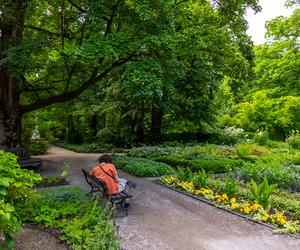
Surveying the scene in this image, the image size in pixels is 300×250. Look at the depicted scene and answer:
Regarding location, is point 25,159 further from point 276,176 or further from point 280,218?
point 280,218

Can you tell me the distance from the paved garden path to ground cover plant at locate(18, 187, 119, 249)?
61cm

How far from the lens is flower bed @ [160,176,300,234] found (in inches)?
226

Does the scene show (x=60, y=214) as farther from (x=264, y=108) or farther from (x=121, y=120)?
(x=264, y=108)

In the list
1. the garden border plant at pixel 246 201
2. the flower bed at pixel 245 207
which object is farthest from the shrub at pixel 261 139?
the flower bed at pixel 245 207

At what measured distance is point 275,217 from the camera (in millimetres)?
6008

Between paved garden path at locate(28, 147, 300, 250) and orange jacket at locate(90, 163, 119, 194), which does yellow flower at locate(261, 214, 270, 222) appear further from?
orange jacket at locate(90, 163, 119, 194)

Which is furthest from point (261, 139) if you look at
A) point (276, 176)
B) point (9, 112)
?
point (9, 112)

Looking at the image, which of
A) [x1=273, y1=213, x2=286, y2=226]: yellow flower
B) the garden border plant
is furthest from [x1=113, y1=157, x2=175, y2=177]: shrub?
[x1=273, y1=213, x2=286, y2=226]: yellow flower

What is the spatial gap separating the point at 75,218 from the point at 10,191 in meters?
2.04

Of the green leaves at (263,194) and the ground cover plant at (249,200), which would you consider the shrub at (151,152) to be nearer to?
the ground cover plant at (249,200)

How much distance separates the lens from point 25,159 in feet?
35.2

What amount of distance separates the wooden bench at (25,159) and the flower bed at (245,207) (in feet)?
16.7

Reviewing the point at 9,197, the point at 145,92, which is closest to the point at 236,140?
the point at 145,92

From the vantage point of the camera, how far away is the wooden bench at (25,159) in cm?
1041
